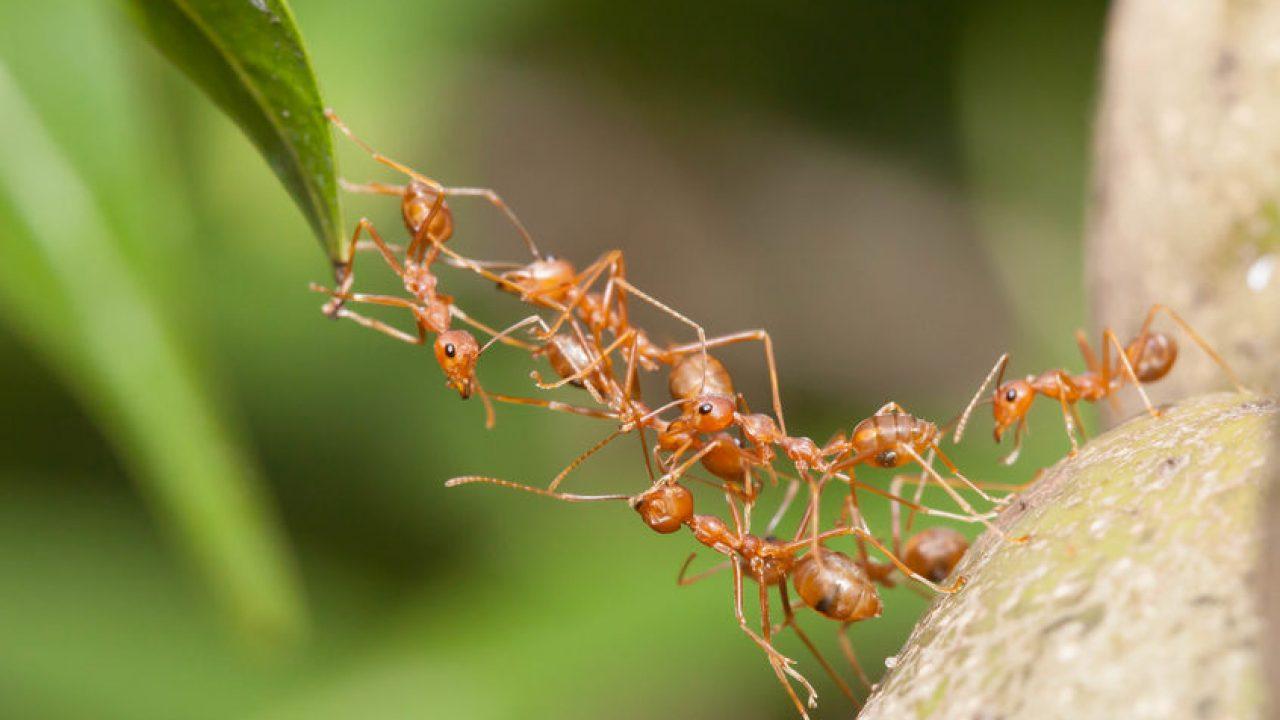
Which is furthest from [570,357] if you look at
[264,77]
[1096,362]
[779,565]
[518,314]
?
[518,314]

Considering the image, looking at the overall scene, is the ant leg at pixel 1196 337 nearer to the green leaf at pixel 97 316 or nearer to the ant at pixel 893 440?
the ant at pixel 893 440

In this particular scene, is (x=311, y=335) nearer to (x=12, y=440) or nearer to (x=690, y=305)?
(x=12, y=440)

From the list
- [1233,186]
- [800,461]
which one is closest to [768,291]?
[800,461]

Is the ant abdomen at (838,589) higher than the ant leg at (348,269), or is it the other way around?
the ant leg at (348,269)

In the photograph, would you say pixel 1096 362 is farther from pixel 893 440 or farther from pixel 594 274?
pixel 594 274

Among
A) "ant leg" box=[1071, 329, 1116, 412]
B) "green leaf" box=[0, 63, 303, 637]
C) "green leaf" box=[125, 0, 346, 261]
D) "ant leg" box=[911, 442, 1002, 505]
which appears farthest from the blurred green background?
"green leaf" box=[125, 0, 346, 261]

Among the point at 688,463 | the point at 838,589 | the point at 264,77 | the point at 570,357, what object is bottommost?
the point at 838,589

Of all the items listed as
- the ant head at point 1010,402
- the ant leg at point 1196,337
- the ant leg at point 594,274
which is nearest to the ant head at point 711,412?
the ant leg at point 594,274
